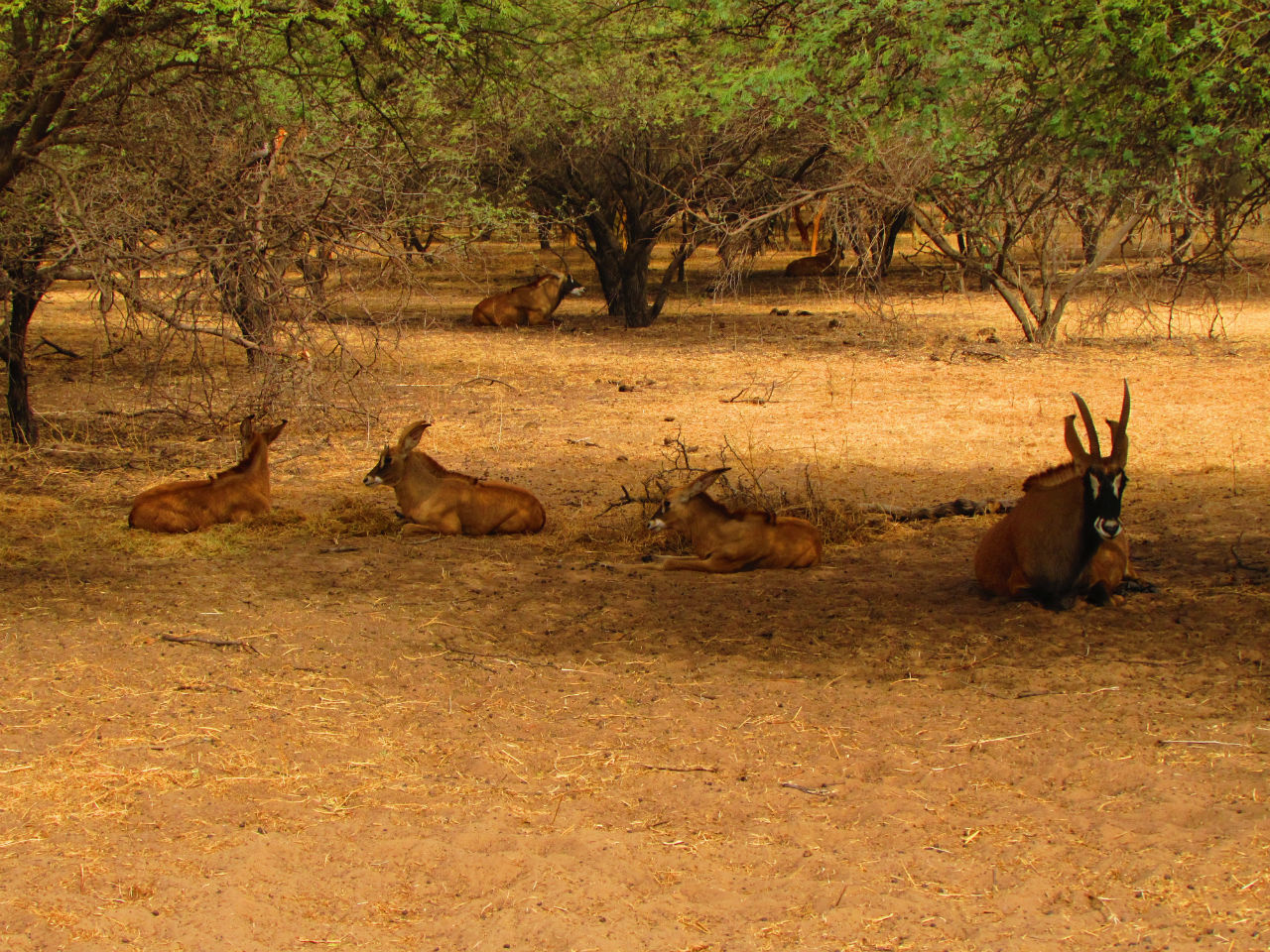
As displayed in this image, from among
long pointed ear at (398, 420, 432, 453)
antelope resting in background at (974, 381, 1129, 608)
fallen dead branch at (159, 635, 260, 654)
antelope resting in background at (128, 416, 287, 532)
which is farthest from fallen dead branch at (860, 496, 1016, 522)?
fallen dead branch at (159, 635, 260, 654)

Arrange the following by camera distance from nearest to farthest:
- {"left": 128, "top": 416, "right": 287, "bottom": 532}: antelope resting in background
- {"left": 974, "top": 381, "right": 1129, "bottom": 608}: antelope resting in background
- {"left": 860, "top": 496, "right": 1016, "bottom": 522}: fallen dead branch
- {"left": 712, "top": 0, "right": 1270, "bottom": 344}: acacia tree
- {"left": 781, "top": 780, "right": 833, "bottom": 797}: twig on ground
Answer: {"left": 781, "top": 780, "right": 833, "bottom": 797}: twig on ground, {"left": 712, "top": 0, "right": 1270, "bottom": 344}: acacia tree, {"left": 974, "top": 381, "right": 1129, "bottom": 608}: antelope resting in background, {"left": 128, "top": 416, "right": 287, "bottom": 532}: antelope resting in background, {"left": 860, "top": 496, "right": 1016, "bottom": 522}: fallen dead branch

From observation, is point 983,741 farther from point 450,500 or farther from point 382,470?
point 382,470

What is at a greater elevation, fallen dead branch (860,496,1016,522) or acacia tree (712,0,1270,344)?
acacia tree (712,0,1270,344)

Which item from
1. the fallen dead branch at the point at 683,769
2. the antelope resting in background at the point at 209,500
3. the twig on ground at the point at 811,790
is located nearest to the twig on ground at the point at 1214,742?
the twig on ground at the point at 811,790

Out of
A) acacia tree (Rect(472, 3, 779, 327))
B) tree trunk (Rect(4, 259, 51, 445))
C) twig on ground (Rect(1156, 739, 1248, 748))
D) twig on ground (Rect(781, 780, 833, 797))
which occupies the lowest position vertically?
twig on ground (Rect(781, 780, 833, 797))

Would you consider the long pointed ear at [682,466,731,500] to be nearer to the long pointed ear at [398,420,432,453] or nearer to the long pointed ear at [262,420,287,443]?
the long pointed ear at [398,420,432,453]

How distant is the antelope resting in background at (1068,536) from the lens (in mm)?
6754

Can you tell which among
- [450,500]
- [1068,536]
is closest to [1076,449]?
[1068,536]

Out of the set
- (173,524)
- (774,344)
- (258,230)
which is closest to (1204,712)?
Result: (173,524)

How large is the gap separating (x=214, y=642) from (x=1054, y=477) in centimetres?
478

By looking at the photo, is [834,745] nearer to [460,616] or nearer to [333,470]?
[460,616]

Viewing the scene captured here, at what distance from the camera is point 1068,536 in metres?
6.94

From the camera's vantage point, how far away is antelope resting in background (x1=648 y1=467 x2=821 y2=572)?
8242 mm

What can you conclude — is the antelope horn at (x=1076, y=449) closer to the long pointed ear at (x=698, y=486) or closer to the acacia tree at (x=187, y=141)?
the long pointed ear at (x=698, y=486)
